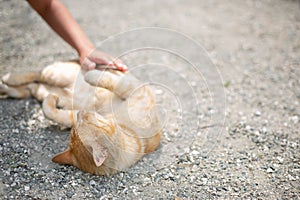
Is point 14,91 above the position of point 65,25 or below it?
below

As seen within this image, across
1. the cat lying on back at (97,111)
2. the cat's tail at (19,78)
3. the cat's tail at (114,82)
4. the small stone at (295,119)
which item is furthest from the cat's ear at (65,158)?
the small stone at (295,119)

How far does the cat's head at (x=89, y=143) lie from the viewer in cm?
223

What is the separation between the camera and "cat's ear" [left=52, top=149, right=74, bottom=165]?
238cm

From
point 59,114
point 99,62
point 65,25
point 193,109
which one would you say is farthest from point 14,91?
point 193,109

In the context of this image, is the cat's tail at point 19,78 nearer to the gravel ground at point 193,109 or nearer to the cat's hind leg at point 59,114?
the gravel ground at point 193,109

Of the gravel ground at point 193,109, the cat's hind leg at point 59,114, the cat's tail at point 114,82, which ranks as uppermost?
the cat's tail at point 114,82

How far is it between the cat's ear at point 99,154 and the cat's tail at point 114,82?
53cm

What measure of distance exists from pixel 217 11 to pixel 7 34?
284cm


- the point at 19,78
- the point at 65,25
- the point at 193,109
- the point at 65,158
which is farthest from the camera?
the point at 193,109

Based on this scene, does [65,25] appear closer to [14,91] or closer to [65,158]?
[14,91]

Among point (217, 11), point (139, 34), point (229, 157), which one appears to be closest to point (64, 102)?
point (229, 157)

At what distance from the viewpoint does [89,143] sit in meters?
2.24

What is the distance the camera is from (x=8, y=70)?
3578 millimetres

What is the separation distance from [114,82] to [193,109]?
963mm
